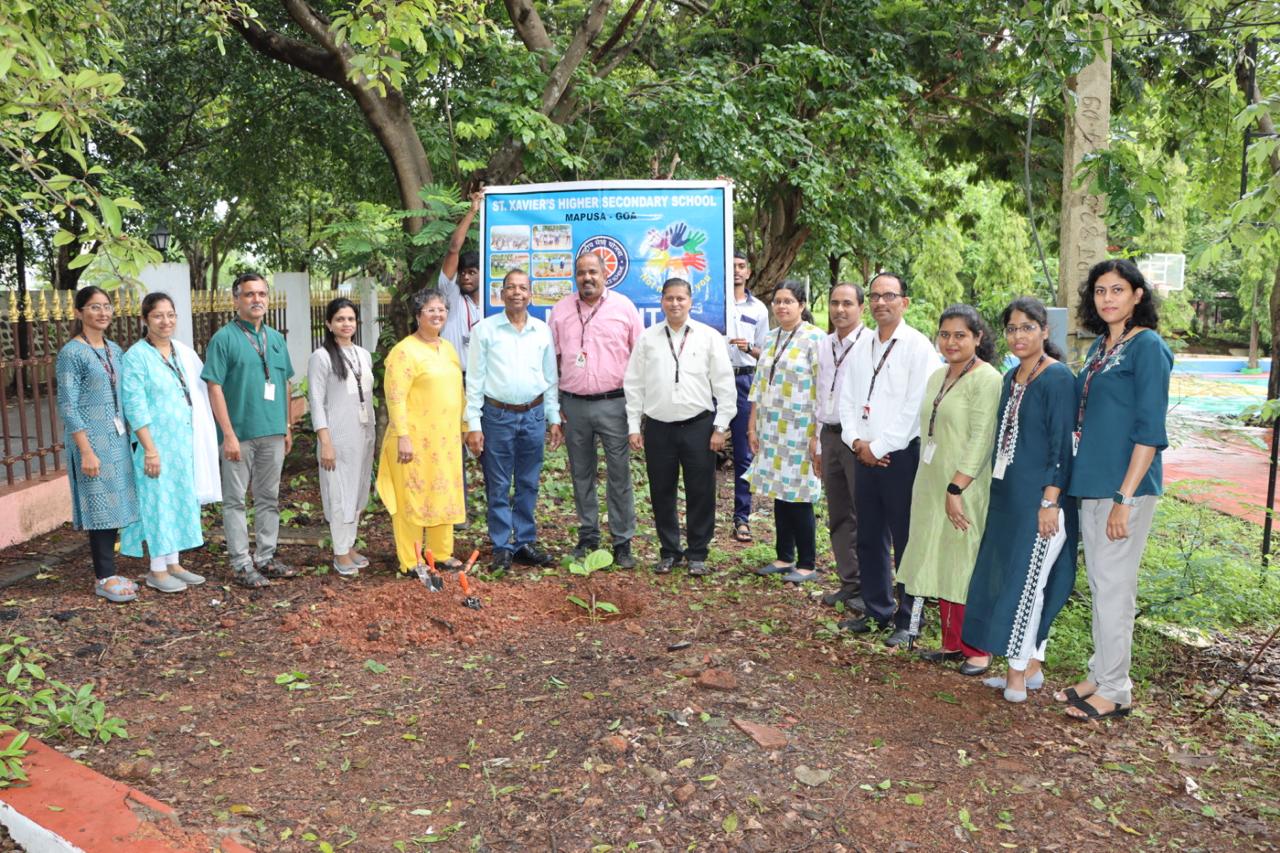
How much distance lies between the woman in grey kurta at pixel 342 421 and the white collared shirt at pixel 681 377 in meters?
1.58

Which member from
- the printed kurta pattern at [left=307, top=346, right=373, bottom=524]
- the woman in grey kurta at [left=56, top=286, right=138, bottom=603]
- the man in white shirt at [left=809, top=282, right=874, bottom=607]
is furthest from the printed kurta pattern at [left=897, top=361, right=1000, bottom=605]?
the woman in grey kurta at [left=56, top=286, right=138, bottom=603]

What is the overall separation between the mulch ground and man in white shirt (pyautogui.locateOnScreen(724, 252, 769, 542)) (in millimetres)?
1570

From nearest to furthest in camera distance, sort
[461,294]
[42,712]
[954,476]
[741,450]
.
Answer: [42,712] < [954,476] < [461,294] < [741,450]

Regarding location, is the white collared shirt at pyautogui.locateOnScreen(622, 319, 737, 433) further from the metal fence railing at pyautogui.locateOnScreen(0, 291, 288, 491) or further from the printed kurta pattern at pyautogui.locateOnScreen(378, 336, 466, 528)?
the metal fence railing at pyautogui.locateOnScreen(0, 291, 288, 491)

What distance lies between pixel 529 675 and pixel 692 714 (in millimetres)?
867

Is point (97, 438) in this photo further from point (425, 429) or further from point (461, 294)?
point (461, 294)

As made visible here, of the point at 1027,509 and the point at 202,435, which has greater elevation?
the point at 202,435

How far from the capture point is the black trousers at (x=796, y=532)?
600cm

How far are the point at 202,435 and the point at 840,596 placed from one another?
3715 millimetres

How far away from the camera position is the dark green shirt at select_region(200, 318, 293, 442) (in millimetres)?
5742

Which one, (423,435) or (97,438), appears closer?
(97,438)

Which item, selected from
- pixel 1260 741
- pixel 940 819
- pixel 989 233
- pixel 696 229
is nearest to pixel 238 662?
pixel 940 819

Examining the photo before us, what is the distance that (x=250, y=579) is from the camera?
591cm

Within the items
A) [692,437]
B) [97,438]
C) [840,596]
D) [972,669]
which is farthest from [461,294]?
[972,669]
